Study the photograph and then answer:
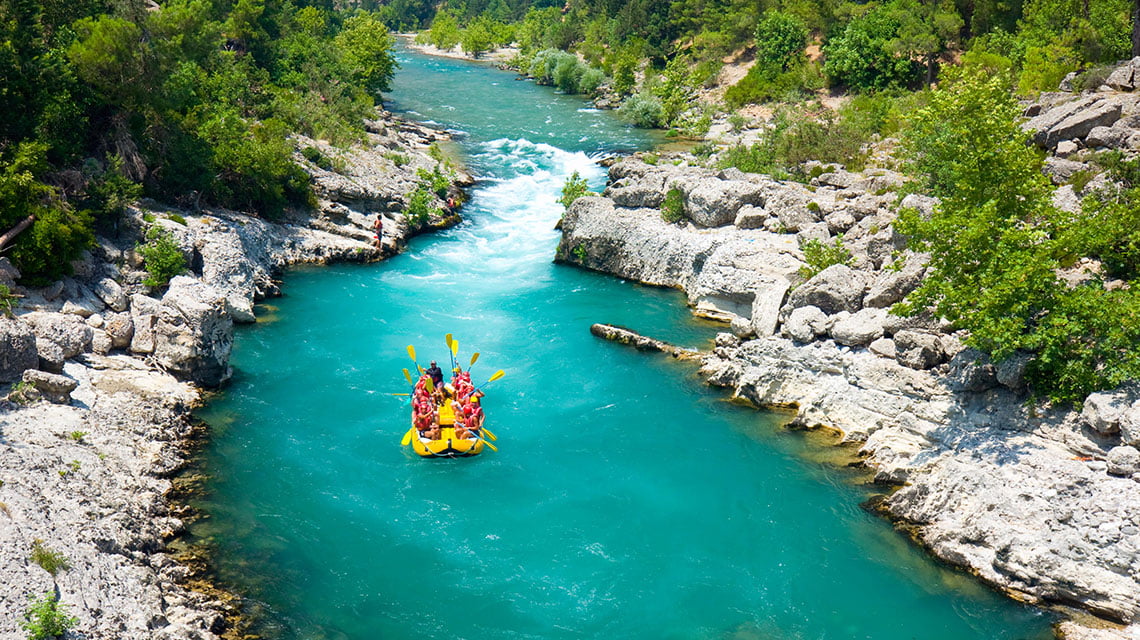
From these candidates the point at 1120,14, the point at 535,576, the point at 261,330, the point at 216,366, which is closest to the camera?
the point at 535,576

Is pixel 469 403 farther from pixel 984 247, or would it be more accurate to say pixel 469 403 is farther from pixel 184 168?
pixel 184 168

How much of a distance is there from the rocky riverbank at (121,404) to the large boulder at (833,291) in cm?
1633

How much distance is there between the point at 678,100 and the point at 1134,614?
45.9 metres

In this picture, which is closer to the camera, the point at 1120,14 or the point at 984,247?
the point at 984,247

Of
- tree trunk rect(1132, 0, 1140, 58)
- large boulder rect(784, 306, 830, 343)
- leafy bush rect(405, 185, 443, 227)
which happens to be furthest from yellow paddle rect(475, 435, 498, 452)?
tree trunk rect(1132, 0, 1140, 58)

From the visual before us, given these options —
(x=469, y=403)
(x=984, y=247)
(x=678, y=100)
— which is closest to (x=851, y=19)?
(x=678, y=100)

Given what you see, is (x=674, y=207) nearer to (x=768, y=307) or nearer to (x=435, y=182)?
(x=768, y=307)

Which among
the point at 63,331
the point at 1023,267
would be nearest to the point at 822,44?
Result: the point at 1023,267

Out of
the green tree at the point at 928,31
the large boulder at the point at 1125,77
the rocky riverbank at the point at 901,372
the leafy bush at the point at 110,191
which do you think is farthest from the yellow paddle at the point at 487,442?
the green tree at the point at 928,31

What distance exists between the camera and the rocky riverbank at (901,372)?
16.7 meters

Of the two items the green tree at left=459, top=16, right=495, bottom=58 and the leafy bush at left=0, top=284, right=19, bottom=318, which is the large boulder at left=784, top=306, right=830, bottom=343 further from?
the green tree at left=459, top=16, right=495, bottom=58

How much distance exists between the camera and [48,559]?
555 inches

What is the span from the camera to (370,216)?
120ft

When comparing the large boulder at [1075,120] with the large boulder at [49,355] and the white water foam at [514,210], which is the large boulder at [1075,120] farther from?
the large boulder at [49,355]
